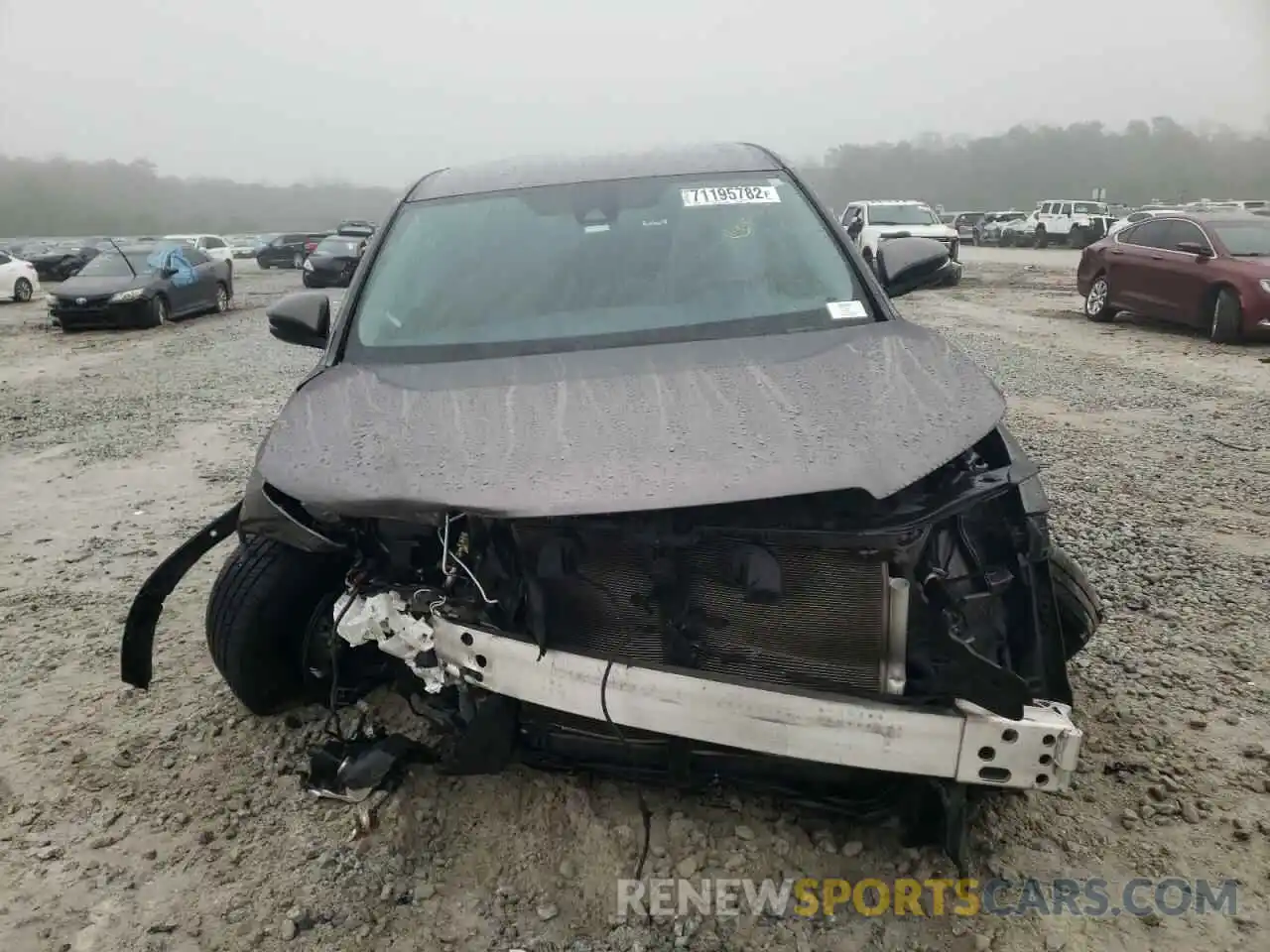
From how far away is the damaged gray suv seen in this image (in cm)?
193

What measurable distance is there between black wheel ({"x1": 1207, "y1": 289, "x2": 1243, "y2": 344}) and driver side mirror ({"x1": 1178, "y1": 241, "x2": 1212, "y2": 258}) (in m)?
0.58

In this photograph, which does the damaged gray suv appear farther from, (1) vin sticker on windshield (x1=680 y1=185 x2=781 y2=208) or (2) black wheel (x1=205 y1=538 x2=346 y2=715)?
(1) vin sticker on windshield (x1=680 y1=185 x2=781 y2=208)

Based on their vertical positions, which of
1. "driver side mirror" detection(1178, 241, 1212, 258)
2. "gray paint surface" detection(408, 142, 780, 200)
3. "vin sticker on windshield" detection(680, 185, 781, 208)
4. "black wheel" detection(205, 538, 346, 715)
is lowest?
"black wheel" detection(205, 538, 346, 715)

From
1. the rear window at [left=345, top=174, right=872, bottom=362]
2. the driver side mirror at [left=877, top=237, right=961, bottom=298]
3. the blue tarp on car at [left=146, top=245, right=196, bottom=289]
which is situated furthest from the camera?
the blue tarp on car at [left=146, top=245, right=196, bottom=289]

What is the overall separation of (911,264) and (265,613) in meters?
2.74

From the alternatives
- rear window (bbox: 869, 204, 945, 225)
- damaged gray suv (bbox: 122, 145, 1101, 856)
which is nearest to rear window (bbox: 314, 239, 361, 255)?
rear window (bbox: 869, 204, 945, 225)

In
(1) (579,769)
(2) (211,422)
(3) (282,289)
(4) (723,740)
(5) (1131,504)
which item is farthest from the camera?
(3) (282,289)

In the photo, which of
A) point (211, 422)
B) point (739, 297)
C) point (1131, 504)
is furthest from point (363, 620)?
point (211, 422)

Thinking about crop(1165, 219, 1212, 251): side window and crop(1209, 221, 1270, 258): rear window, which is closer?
crop(1209, 221, 1270, 258): rear window

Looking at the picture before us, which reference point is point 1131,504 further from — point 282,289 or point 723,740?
point 282,289

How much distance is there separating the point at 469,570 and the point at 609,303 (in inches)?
44.4

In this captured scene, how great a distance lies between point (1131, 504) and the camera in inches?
189

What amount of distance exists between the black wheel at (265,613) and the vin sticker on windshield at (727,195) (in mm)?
1785

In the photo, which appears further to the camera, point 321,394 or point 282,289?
point 282,289
